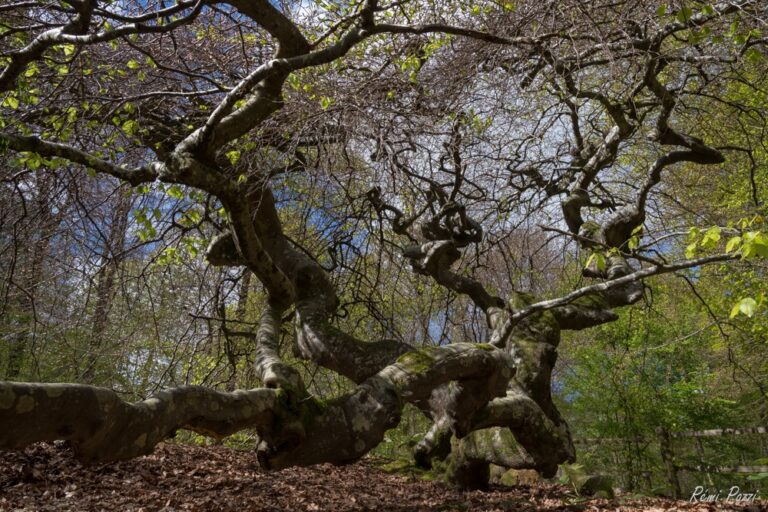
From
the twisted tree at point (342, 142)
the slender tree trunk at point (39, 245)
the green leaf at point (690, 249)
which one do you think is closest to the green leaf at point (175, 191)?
the twisted tree at point (342, 142)

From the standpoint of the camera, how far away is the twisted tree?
304 centimetres

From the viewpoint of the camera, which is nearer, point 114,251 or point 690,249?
point 690,249

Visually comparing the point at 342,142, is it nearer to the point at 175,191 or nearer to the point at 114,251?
the point at 175,191

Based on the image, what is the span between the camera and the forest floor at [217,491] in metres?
4.16

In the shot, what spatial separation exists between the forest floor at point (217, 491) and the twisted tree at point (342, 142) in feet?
1.77

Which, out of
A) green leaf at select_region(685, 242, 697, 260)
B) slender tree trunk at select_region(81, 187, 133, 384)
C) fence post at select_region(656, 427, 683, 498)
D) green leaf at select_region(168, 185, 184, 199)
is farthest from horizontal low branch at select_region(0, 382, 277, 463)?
fence post at select_region(656, 427, 683, 498)

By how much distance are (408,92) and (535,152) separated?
11.2 feet

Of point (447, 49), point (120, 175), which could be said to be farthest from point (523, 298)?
point (120, 175)

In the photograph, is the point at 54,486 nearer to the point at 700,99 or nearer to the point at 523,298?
the point at 523,298

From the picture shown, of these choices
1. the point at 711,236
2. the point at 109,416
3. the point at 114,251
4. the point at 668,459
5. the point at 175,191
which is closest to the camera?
the point at 109,416

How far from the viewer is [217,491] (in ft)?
15.7

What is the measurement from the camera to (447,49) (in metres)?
4.89

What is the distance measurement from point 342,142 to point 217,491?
3.27 m

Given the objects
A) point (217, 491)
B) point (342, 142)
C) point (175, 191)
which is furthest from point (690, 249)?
point (217, 491)
